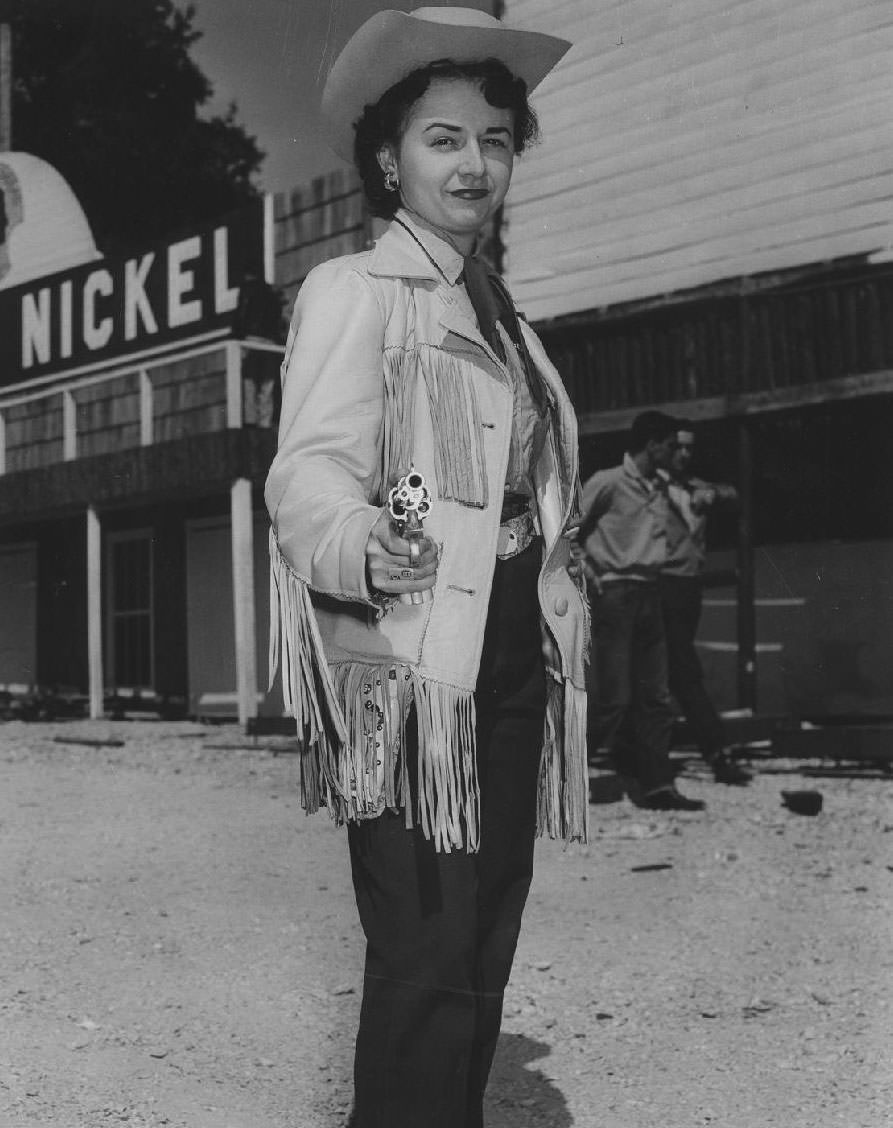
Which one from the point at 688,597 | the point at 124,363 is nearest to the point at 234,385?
the point at 124,363

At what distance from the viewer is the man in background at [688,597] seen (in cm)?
725

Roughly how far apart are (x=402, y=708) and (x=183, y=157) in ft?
13.1

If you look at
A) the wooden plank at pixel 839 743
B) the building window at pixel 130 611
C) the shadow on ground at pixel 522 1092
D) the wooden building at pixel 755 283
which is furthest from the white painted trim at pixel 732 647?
the shadow on ground at pixel 522 1092

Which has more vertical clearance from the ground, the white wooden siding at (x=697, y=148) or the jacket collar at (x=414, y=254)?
the white wooden siding at (x=697, y=148)

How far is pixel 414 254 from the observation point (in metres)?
2.15

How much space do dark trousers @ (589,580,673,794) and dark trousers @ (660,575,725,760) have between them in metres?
0.48

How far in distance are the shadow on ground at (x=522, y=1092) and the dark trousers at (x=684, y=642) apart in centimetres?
394

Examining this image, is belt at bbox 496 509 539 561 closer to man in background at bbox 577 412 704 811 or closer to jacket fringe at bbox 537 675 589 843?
jacket fringe at bbox 537 675 589 843

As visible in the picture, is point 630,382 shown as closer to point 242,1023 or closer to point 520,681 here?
point 242,1023

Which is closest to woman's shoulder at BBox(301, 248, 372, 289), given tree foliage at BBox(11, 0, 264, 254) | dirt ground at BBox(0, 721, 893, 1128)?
dirt ground at BBox(0, 721, 893, 1128)

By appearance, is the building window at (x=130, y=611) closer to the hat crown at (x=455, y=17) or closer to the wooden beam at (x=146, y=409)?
the wooden beam at (x=146, y=409)

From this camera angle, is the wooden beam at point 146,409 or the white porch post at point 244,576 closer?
the white porch post at point 244,576

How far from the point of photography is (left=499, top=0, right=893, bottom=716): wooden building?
949cm

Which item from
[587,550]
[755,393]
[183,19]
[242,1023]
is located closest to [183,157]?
[183,19]
